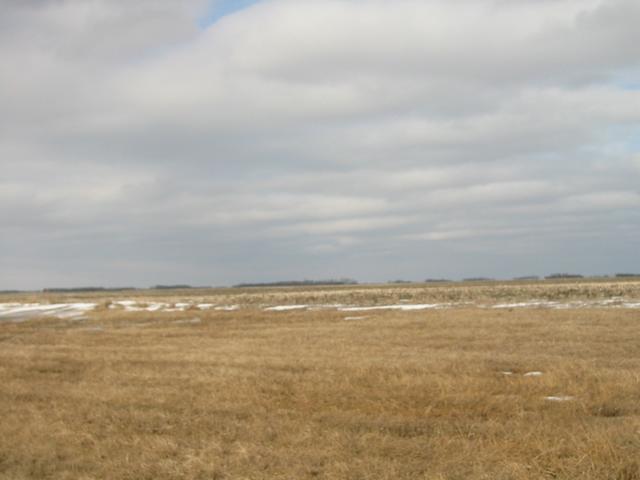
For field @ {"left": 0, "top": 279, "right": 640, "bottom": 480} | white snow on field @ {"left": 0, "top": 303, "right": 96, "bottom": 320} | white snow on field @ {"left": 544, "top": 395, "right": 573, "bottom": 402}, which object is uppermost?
white snow on field @ {"left": 0, "top": 303, "right": 96, "bottom": 320}

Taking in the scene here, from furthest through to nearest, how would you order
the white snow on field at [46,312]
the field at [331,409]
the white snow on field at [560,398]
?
the white snow on field at [46,312] < the white snow on field at [560,398] < the field at [331,409]

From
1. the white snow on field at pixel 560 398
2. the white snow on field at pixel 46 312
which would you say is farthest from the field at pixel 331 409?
the white snow on field at pixel 46 312

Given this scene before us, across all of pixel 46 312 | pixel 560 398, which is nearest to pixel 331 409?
pixel 560 398

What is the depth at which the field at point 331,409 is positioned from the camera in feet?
27.8

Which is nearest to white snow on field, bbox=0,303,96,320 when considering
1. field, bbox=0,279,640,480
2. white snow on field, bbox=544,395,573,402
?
field, bbox=0,279,640,480

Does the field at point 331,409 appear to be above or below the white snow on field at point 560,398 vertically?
above

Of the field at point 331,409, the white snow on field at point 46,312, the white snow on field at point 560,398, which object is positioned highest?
the white snow on field at point 46,312

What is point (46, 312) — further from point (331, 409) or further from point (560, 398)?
point (560, 398)

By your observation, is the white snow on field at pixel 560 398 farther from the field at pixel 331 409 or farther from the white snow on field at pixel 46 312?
the white snow on field at pixel 46 312

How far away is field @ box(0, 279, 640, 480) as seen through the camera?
8.47m

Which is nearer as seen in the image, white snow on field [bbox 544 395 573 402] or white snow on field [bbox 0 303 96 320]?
white snow on field [bbox 544 395 573 402]

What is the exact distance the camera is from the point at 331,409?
1224 centimetres

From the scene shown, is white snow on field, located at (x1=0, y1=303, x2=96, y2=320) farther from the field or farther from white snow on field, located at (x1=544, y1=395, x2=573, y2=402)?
white snow on field, located at (x1=544, y1=395, x2=573, y2=402)

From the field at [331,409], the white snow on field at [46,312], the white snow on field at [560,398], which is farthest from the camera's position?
the white snow on field at [46,312]
